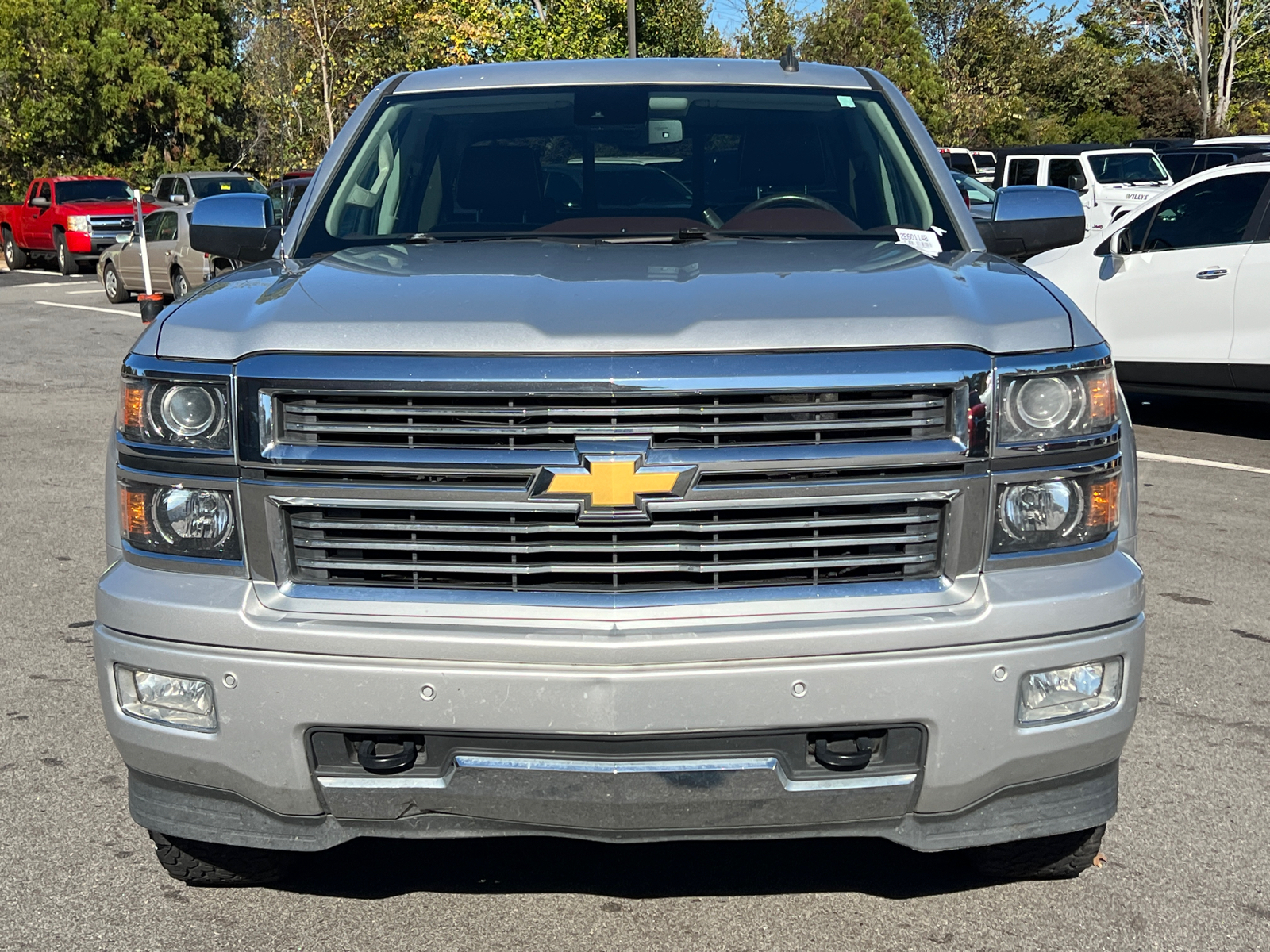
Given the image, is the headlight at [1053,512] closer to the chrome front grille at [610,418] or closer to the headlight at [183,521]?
the chrome front grille at [610,418]

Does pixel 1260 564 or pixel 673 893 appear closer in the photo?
pixel 673 893

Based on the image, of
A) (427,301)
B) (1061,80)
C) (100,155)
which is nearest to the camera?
(427,301)

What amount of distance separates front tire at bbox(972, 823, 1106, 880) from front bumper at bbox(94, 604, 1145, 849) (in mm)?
352

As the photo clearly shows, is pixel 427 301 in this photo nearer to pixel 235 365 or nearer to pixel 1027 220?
pixel 235 365

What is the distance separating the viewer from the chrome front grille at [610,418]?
116 inches

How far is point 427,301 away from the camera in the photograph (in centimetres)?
321

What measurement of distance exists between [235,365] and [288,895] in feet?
4.30

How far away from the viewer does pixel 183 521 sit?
313 centimetres

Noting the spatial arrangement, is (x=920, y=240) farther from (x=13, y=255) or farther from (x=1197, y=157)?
(x=13, y=255)

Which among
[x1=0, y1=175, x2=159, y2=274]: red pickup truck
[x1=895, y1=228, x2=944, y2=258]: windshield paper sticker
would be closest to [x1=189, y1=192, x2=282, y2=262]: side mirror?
[x1=895, y1=228, x2=944, y2=258]: windshield paper sticker

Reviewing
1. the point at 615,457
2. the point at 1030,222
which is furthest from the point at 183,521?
the point at 1030,222

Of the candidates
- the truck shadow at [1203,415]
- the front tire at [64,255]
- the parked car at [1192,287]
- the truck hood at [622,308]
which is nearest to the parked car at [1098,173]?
the truck shadow at [1203,415]

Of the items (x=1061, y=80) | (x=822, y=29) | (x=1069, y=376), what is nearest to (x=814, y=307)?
(x=1069, y=376)

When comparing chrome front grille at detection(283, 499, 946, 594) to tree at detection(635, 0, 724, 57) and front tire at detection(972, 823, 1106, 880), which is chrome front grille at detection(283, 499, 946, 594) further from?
tree at detection(635, 0, 724, 57)
